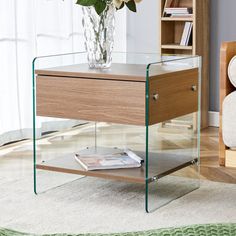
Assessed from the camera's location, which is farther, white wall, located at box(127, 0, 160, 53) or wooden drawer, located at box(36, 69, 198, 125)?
white wall, located at box(127, 0, 160, 53)

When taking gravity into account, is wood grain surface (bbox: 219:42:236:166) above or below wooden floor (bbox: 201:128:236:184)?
above

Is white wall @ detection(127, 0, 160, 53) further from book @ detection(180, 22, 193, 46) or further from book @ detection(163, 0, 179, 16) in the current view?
book @ detection(180, 22, 193, 46)

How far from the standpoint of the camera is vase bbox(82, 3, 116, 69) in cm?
265

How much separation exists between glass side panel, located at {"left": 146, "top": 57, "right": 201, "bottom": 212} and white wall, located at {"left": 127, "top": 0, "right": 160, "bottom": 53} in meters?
1.57

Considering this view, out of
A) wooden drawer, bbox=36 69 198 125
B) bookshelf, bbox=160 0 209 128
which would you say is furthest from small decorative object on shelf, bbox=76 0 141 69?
bookshelf, bbox=160 0 209 128

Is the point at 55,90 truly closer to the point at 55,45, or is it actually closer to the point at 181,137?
the point at 181,137

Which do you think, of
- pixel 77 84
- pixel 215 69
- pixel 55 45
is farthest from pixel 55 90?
pixel 215 69

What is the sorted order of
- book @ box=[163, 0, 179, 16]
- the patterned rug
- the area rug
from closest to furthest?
1. the patterned rug
2. the area rug
3. book @ box=[163, 0, 179, 16]

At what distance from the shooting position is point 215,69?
13.9 feet

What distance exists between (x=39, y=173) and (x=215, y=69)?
1.77m

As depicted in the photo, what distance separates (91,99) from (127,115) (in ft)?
0.61

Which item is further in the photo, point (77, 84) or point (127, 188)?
point (127, 188)

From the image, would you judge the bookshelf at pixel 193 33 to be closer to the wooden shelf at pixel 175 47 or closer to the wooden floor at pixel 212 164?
the wooden shelf at pixel 175 47

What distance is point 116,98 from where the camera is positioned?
250 centimetres
